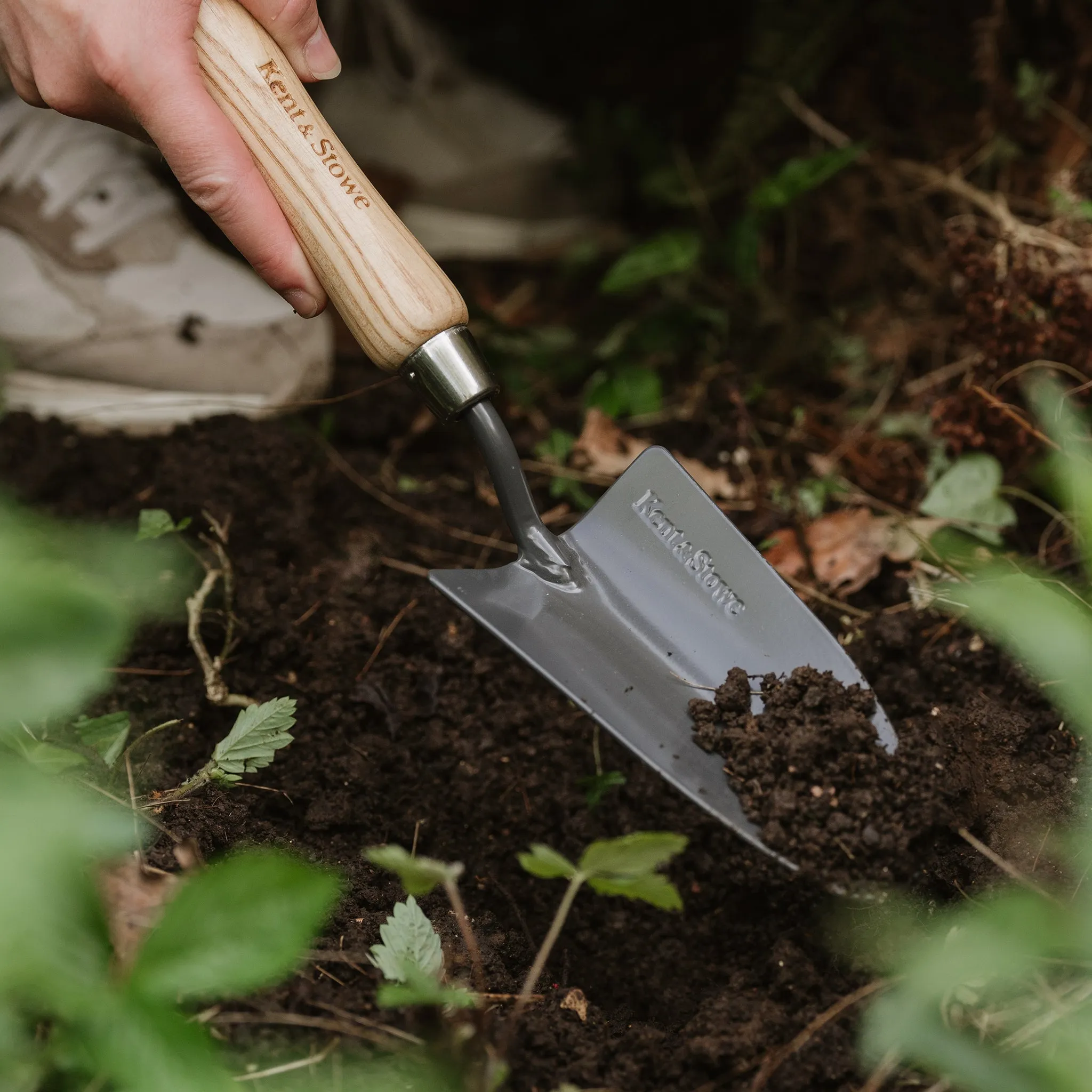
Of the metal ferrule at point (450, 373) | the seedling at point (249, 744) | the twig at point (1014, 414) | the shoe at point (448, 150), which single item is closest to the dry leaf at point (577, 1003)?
the seedling at point (249, 744)

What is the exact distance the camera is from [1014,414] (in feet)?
4.86

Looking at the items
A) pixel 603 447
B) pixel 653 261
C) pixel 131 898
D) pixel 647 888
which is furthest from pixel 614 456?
pixel 131 898

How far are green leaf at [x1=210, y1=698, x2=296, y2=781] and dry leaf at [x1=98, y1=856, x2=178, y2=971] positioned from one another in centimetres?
19

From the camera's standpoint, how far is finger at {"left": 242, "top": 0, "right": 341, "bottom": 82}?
1290 millimetres

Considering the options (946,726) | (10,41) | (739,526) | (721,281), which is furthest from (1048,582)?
(10,41)

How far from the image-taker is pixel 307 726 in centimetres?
138

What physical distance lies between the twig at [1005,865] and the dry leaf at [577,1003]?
483mm

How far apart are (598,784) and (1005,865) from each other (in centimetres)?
50

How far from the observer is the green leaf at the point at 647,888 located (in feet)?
3.01

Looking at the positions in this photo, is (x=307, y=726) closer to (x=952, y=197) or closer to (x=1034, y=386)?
(x=1034, y=386)

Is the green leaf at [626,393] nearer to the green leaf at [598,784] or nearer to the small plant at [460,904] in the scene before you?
the green leaf at [598,784]

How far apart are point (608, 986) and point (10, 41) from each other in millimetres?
1414

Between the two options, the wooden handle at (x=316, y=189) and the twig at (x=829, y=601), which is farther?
the twig at (x=829, y=601)

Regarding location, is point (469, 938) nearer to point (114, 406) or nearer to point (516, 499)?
point (516, 499)
